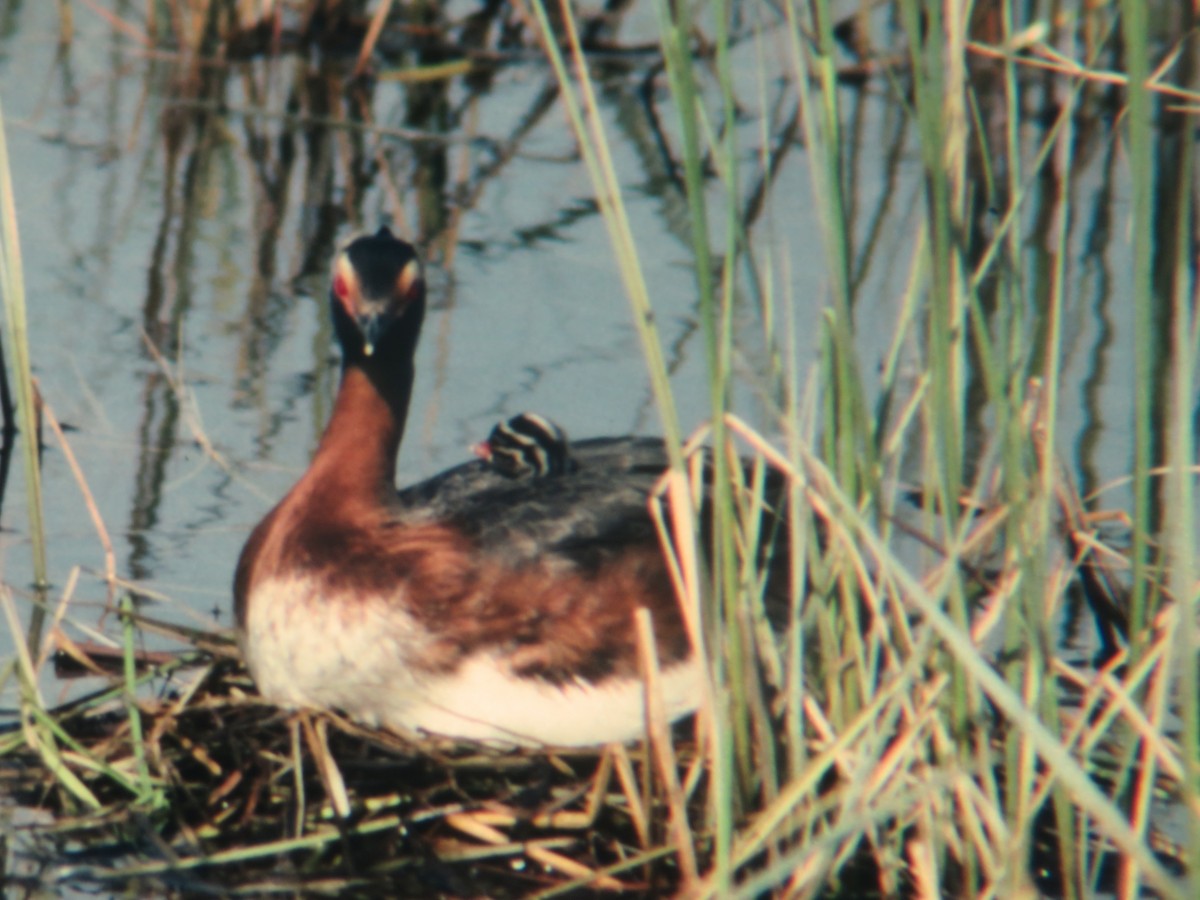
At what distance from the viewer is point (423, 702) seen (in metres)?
4.84

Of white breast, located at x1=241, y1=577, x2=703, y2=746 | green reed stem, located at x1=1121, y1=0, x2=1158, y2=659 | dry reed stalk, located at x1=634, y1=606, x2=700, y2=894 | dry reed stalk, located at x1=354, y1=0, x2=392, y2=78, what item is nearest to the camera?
green reed stem, located at x1=1121, y1=0, x2=1158, y2=659

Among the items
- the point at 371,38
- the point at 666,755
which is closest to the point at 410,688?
the point at 666,755

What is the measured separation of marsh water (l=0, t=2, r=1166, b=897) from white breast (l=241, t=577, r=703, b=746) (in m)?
0.42

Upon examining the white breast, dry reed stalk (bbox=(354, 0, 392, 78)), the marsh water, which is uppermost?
dry reed stalk (bbox=(354, 0, 392, 78))

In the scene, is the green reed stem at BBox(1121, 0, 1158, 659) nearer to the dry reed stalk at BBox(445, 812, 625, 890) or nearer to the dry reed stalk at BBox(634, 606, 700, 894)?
the dry reed stalk at BBox(634, 606, 700, 894)

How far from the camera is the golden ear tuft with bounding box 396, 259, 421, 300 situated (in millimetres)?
5309

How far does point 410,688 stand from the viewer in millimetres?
4852

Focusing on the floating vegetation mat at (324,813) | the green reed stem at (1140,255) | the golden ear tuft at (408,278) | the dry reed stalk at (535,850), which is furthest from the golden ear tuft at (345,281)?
the green reed stem at (1140,255)

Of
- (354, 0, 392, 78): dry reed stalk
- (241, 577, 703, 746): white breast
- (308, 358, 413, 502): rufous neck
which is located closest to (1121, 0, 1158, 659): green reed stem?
(241, 577, 703, 746): white breast

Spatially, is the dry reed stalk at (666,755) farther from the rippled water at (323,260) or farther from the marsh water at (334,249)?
the marsh water at (334,249)

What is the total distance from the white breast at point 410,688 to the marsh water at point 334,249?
42 cm

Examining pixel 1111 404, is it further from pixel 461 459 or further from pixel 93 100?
pixel 93 100

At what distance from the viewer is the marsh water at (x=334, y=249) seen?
632 cm

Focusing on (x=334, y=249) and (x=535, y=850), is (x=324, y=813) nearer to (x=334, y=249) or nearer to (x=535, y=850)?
(x=535, y=850)
